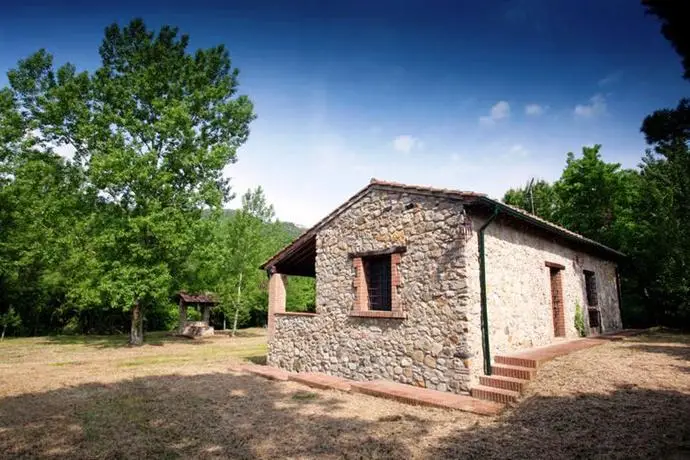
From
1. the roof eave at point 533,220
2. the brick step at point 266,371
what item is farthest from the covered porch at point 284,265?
the roof eave at point 533,220

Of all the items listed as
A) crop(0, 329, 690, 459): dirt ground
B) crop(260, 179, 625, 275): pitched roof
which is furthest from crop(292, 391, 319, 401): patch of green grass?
crop(260, 179, 625, 275): pitched roof

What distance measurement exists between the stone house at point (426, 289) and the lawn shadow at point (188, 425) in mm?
1921

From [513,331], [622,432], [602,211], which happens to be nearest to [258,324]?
[602,211]

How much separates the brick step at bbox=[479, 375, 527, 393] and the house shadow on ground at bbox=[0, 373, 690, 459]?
0.48 m

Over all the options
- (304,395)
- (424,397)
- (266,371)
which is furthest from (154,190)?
(424,397)

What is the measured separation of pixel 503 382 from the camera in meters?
7.18

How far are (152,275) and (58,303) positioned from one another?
52.9 feet

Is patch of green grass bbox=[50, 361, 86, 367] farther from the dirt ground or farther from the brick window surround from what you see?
the brick window surround

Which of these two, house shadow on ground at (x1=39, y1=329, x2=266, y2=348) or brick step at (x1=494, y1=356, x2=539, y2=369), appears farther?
house shadow on ground at (x1=39, y1=329, x2=266, y2=348)

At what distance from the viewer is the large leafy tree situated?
697 inches

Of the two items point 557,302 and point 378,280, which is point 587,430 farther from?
point 557,302

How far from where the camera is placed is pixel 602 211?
20859mm

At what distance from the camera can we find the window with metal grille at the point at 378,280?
31.5ft

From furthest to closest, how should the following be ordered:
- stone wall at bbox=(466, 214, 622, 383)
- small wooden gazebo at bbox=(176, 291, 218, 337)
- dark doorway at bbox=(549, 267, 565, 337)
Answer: small wooden gazebo at bbox=(176, 291, 218, 337) < dark doorway at bbox=(549, 267, 565, 337) < stone wall at bbox=(466, 214, 622, 383)
